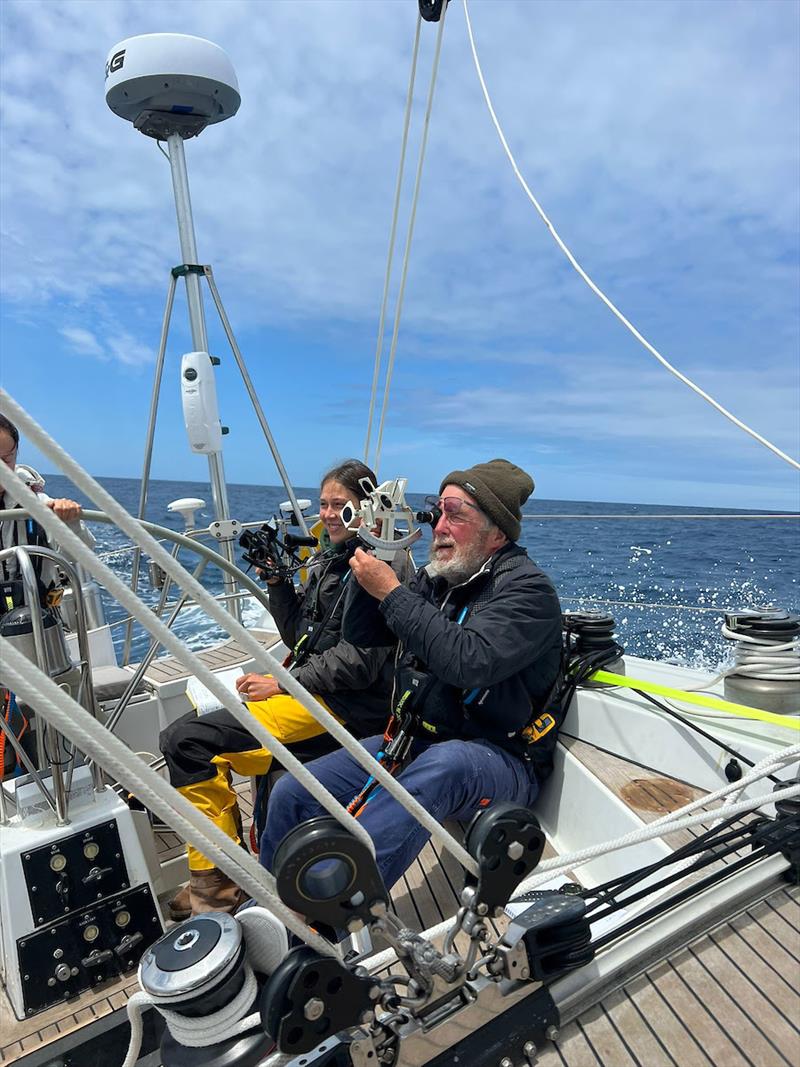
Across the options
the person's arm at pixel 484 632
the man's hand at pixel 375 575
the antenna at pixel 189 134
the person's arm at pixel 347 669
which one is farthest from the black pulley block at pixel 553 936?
the antenna at pixel 189 134

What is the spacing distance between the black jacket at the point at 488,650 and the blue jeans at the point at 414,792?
8 cm

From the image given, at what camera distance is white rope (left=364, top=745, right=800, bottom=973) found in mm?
1139

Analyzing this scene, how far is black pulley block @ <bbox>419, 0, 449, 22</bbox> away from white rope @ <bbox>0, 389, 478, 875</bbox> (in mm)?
3289

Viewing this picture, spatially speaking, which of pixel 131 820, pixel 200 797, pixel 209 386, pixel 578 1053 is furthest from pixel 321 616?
pixel 209 386

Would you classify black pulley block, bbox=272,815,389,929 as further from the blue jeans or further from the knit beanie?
the knit beanie

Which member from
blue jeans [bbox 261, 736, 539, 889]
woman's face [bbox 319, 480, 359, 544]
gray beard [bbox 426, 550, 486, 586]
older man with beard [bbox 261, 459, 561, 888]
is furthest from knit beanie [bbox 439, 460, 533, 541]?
blue jeans [bbox 261, 736, 539, 889]

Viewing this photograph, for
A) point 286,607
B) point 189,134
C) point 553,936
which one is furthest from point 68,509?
point 189,134

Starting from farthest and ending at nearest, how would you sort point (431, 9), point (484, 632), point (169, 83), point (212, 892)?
point (169, 83) → point (431, 9) → point (212, 892) → point (484, 632)

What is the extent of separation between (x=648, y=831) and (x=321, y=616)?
1.31 m

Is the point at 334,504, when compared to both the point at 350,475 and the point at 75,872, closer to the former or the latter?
the point at 350,475

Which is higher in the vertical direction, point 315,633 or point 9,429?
point 9,429

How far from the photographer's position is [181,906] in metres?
1.96

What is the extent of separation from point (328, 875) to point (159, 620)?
41 centimetres

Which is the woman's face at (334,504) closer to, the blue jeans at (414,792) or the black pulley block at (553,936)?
the blue jeans at (414,792)
